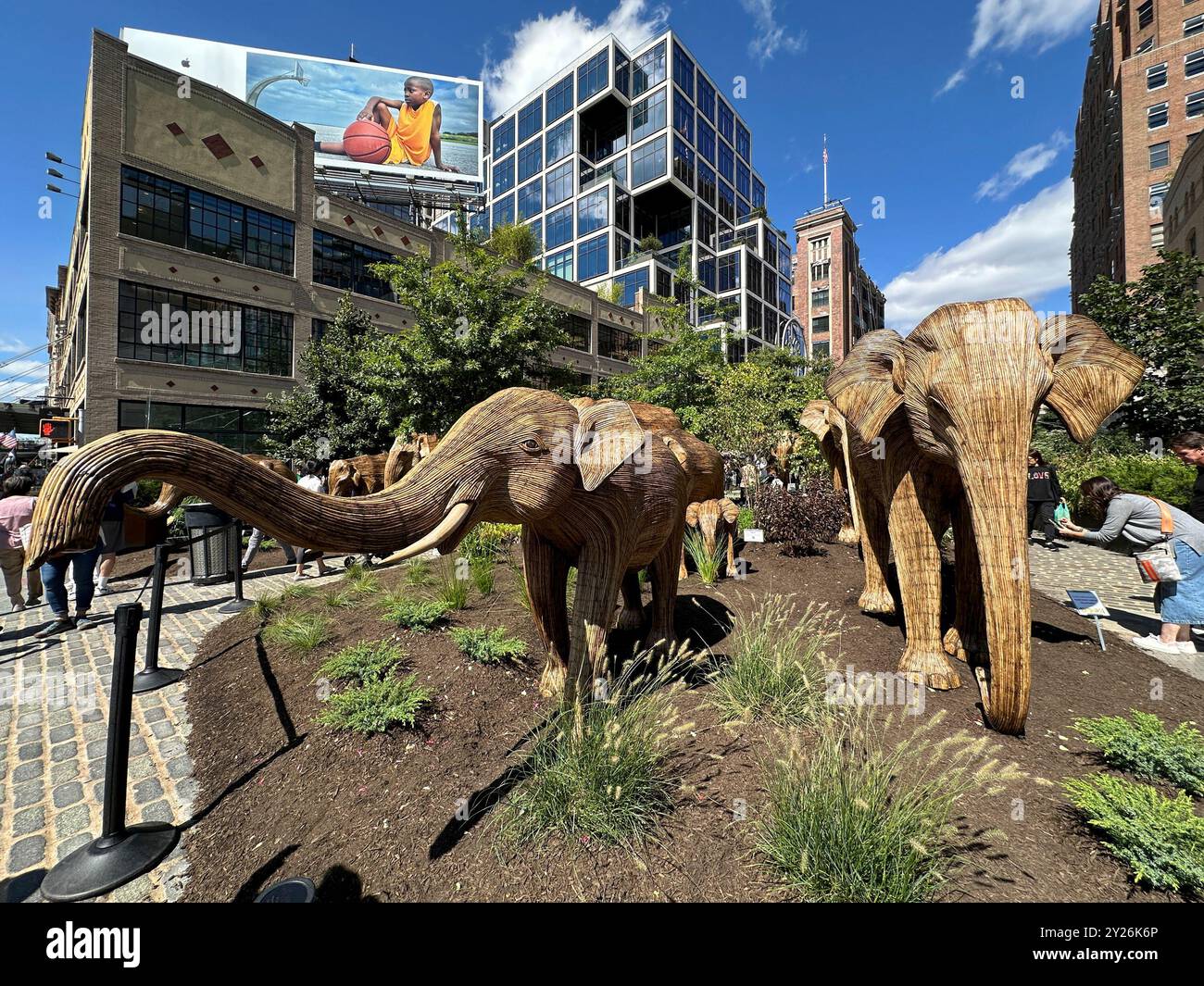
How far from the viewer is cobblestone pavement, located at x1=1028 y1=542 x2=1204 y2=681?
16.6 ft

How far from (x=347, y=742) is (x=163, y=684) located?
2.62 m

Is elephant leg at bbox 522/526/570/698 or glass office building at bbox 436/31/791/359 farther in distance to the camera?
glass office building at bbox 436/31/791/359

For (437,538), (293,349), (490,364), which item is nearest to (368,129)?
(293,349)

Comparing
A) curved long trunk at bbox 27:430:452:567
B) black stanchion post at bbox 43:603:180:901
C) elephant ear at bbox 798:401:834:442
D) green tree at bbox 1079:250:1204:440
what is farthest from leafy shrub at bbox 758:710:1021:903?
green tree at bbox 1079:250:1204:440

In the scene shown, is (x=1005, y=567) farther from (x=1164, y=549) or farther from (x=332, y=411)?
(x=332, y=411)

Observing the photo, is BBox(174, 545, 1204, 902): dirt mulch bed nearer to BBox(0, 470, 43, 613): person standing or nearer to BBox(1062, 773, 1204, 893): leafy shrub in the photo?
BBox(1062, 773, 1204, 893): leafy shrub

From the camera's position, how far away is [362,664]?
152 inches

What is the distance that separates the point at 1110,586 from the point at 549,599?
8528mm

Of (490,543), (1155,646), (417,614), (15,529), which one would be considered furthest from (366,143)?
(1155,646)

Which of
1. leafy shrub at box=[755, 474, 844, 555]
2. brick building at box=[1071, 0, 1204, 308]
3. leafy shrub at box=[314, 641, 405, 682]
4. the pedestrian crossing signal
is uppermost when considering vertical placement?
brick building at box=[1071, 0, 1204, 308]

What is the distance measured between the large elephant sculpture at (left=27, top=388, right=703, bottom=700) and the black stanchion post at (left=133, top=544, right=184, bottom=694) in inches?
134

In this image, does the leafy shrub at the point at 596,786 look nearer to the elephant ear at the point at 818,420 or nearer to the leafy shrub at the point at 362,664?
the leafy shrub at the point at 362,664
